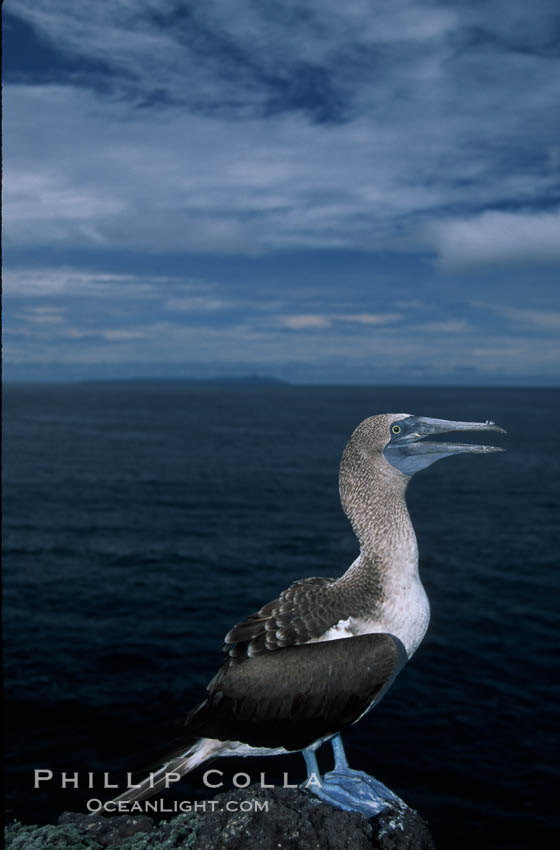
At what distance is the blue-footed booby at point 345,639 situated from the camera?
19.2ft

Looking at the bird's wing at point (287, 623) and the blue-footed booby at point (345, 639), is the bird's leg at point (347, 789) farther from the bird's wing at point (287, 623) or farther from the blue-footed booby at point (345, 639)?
the bird's wing at point (287, 623)

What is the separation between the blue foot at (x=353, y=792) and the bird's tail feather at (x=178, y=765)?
1022 millimetres

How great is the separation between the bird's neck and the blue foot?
203 centimetres

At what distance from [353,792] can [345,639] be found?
1.67 meters

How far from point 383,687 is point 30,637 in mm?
32625

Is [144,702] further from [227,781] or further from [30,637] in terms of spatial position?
[30,637]

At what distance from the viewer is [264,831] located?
6176mm

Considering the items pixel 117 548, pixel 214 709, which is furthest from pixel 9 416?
pixel 214 709

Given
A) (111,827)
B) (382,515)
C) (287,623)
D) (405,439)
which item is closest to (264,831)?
(287,623)

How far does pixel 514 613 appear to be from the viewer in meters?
37.4

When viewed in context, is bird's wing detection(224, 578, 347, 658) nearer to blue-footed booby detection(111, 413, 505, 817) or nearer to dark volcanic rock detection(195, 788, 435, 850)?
blue-footed booby detection(111, 413, 505, 817)

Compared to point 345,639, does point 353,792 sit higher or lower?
lower

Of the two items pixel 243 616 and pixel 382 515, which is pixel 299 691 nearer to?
pixel 382 515

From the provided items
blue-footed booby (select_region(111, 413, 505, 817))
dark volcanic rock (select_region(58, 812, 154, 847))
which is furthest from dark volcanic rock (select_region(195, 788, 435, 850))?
dark volcanic rock (select_region(58, 812, 154, 847))
